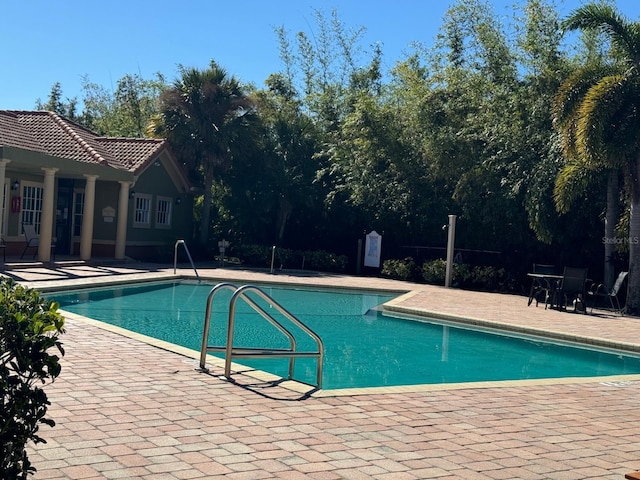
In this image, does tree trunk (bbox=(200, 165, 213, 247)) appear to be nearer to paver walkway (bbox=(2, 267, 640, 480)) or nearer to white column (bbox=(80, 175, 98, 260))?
white column (bbox=(80, 175, 98, 260))

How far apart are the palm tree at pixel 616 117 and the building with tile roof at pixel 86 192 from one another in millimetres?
13643

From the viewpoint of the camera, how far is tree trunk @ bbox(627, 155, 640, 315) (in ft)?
55.1

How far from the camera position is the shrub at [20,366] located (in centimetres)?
305

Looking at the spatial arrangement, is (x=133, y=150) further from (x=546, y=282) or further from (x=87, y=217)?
(x=546, y=282)

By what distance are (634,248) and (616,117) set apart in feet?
10.2

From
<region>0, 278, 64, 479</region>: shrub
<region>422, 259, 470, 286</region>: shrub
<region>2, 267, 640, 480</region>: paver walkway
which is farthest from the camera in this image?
<region>422, 259, 470, 286</region>: shrub

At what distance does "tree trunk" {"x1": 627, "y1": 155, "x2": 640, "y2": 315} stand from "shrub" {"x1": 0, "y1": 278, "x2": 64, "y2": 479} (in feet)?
52.7

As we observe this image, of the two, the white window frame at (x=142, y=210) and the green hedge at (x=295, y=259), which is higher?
the white window frame at (x=142, y=210)

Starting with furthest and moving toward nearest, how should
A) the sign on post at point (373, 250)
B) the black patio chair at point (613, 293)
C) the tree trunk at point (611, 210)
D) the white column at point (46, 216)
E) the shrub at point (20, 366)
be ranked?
1. the sign on post at point (373, 250)
2. the white column at point (46, 216)
3. the tree trunk at point (611, 210)
4. the black patio chair at point (613, 293)
5. the shrub at point (20, 366)

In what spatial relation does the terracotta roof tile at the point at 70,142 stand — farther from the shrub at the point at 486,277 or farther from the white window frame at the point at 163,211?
the shrub at the point at 486,277

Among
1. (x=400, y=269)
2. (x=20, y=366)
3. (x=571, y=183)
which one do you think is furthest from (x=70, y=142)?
(x=20, y=366)

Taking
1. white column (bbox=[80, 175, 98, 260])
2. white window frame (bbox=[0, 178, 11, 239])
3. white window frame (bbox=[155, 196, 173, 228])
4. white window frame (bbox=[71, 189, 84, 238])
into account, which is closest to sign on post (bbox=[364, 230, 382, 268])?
white window frame (bbox=[155, 196, 173, 228])

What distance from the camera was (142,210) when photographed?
26016 millimetres

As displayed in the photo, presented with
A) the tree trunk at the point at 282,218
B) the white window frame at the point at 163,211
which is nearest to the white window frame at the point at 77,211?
the white window frame at the point at 163,211
